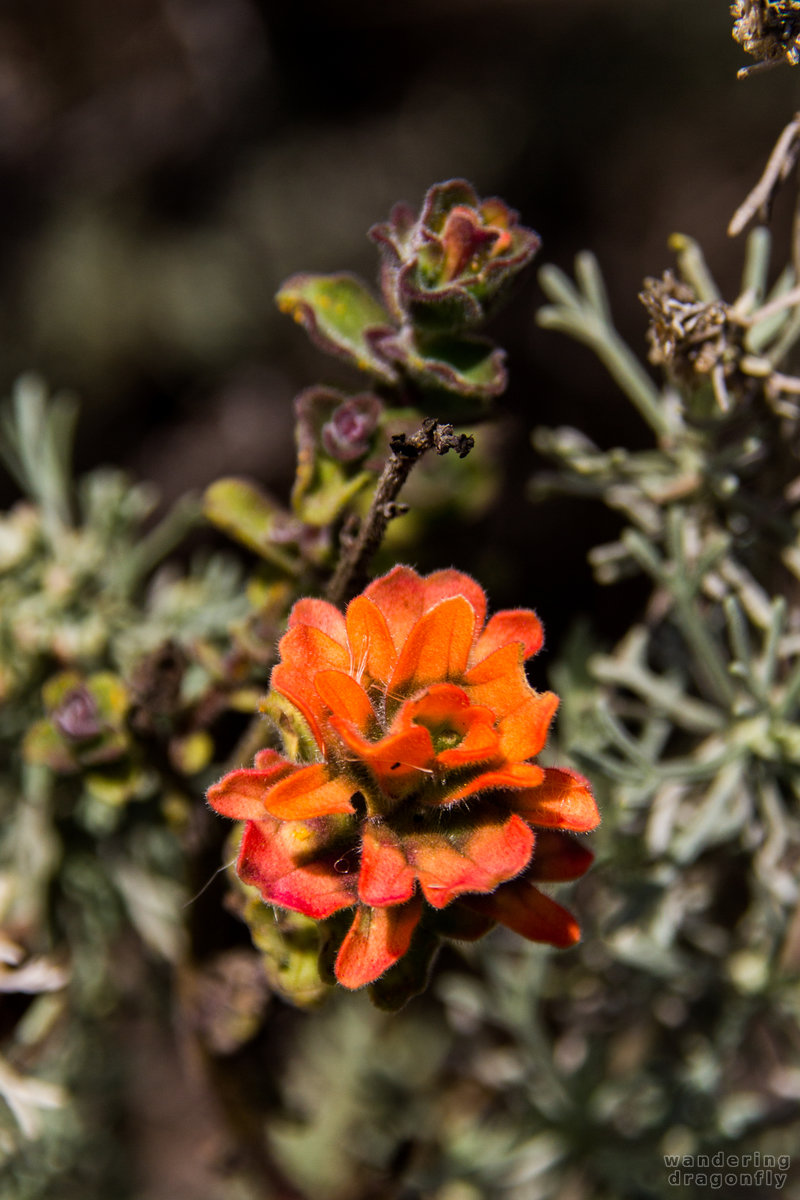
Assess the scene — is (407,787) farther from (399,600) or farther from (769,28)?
(769,28)

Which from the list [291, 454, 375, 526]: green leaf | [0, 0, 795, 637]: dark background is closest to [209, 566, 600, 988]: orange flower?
[291, 454, 375, 526]: green leaf

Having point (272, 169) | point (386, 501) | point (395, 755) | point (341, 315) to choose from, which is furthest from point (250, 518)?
point (272, 169)

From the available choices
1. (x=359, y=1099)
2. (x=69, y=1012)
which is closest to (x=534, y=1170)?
(x=359, y=1099)

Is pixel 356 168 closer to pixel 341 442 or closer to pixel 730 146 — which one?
pixel 730 146

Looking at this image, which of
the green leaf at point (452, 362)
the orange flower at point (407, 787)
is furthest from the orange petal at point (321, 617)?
the green leaf at point (452, 362)

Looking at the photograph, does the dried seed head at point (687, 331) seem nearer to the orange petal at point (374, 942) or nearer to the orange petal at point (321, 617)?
the orange petal at point (321, 617)
